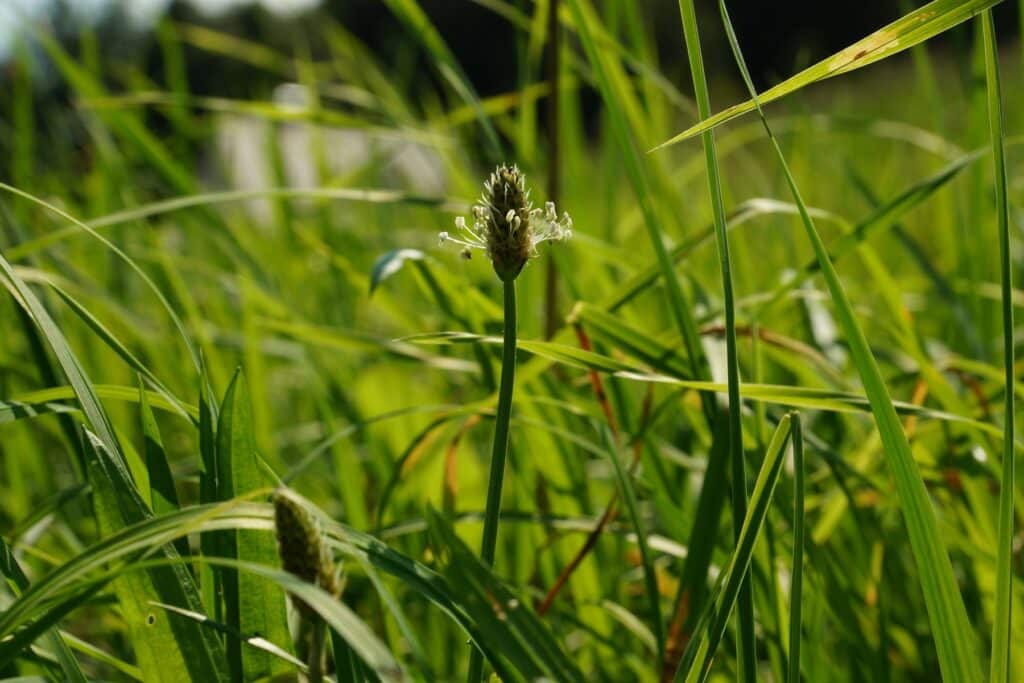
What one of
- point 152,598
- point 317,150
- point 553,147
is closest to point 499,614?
point 152,598

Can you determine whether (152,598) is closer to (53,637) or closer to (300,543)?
(53,637)

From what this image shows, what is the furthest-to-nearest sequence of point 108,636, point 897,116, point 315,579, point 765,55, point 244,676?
point 765,55 < point 897,116 < point 108,636 < point 244,676 < point 315,579

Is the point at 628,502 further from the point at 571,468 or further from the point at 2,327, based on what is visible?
the point at 2,327

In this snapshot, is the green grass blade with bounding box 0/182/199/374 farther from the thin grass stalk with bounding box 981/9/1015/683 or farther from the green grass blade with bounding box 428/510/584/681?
the thin grass stalk with bounding box 981/9/1015/683

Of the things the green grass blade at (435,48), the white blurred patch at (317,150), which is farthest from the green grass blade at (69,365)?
the white blurred patch at (317,150)

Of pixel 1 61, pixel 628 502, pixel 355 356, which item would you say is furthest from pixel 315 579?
pixel 1 61

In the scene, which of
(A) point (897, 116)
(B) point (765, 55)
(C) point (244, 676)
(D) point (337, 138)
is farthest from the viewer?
(B) point (765, 55)

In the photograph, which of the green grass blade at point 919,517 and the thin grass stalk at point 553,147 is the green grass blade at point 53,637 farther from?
the thin grass stalk at point 553,147
